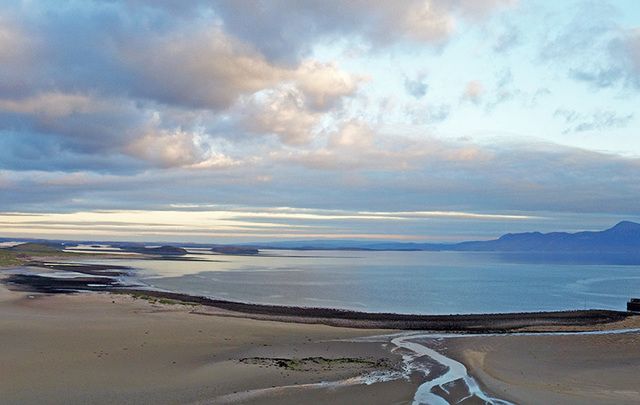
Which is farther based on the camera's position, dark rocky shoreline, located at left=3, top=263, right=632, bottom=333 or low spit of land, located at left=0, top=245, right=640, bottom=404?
dark rocky shoreline, located at left=3, top=263, right=632, bottom=333

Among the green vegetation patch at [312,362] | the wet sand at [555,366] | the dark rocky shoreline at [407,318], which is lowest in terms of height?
the dark rocky shoreline at [407,318]

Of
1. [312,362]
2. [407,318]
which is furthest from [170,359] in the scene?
[407,318]

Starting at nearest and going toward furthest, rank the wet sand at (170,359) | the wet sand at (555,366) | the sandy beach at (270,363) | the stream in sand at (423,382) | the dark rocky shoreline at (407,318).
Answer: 1. the stream in sand at (423,382)
2. the wet sand at (170,359)
3. the sandy beach at (270,363)
4. the wet sand at (555,366)
5. the dark rocky shoreline at (407,318)

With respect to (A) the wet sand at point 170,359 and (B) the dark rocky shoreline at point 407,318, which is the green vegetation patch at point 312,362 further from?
(B) the dark rocky shoreline at point 407,318

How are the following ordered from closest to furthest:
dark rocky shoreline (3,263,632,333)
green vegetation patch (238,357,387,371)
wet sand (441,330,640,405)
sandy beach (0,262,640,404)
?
sandy beach (0,262,640,404), wet sand (441,330,640,405), green vegetation patch (238,357,387,371), dark rocky shoreline (3,263,632,333)

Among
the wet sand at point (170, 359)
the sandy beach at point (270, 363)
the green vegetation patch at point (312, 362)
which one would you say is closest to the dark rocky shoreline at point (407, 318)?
the sandy beach at point (270, 363)

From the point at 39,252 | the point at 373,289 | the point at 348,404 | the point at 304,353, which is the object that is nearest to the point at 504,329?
the point at 304,353

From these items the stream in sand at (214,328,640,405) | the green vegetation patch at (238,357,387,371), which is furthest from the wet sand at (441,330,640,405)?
the green vegetation patch at (238,357,387,371)

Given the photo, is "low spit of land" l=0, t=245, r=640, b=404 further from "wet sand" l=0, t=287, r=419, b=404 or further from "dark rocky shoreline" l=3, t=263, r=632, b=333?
"dark rocky shoreline" l=3, t=263, r=632, b=333

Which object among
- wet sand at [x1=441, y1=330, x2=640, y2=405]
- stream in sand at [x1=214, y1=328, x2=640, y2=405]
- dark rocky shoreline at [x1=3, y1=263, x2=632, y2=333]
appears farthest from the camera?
dark rocky shoreline at [x1=3, y1=263, x2=632, y2=333]

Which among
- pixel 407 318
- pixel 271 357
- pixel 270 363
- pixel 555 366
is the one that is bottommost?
pixel 407 318

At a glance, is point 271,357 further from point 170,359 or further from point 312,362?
point 170,359

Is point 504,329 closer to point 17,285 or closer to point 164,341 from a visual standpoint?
point 164,341
